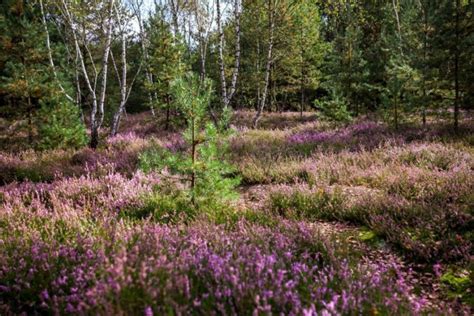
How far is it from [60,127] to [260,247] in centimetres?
1109

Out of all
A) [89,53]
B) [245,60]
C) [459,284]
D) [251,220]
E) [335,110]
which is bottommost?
[459,284]

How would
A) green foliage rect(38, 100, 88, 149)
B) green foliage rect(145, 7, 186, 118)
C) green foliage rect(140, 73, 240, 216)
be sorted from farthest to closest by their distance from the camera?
green foliage rect(145, 7, 186, 118), green foliage rect(38, 100, 88, 149), green foliage rect(140, 73, 240, 216)

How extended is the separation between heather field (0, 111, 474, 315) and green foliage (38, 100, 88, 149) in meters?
6.00

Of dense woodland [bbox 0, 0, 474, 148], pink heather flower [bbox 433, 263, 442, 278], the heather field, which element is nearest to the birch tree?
dense woodland [bbox 0, 0, 474, 148]

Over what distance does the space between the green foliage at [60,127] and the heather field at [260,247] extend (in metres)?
6.00

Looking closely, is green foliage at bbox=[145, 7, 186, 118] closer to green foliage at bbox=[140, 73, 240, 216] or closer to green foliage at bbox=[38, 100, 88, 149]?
green foliage at bbox=[38, 100, 88, 149]

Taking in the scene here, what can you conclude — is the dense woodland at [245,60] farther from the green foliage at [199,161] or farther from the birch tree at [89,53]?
the green foliage at [199,161]

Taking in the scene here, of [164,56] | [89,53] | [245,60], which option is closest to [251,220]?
[89,53]

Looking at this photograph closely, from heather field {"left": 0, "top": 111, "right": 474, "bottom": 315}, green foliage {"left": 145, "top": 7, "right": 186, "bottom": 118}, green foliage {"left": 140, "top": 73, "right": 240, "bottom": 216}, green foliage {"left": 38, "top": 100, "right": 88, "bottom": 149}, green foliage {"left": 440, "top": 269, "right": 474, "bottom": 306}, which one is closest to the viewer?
heather field {"left": 0, "top": 111, "right": 474, "bottom": 315}

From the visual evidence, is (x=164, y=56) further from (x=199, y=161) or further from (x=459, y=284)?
(x=459, y=284)

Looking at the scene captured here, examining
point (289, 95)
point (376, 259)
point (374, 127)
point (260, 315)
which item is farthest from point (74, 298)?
point (289, 95)

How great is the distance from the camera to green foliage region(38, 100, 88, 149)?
12102mm

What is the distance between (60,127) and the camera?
12.2 meters

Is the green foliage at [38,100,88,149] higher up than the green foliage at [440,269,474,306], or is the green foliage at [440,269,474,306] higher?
the green foliage at [38,100,88,149]
